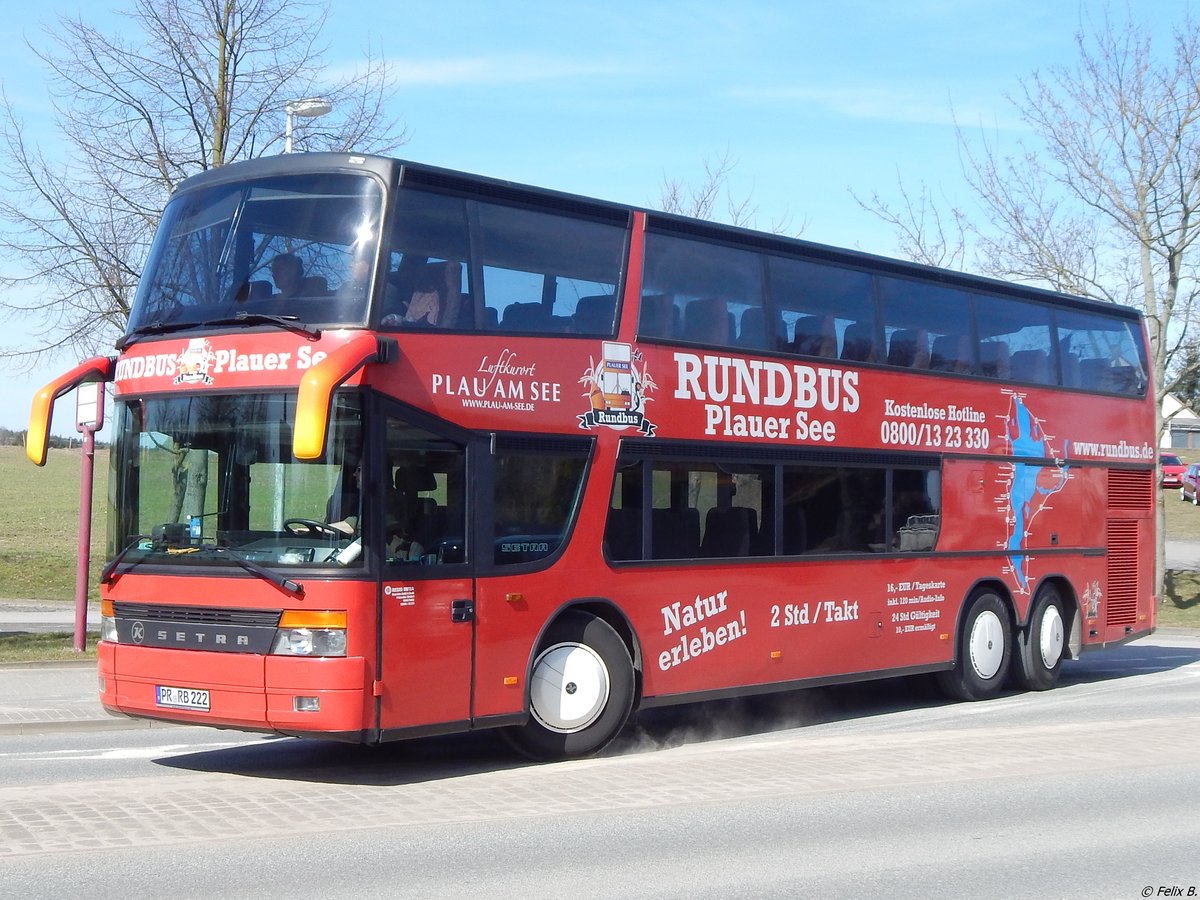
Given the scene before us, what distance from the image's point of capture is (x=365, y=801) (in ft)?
28.6

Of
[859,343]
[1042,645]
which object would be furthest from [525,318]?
[1042,645]

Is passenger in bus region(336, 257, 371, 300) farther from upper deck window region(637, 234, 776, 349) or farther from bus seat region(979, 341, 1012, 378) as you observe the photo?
bus seat region(979, 341, 1012, 378)

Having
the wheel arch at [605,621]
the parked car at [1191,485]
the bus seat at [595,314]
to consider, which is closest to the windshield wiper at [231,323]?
the bus seat at [595,314]

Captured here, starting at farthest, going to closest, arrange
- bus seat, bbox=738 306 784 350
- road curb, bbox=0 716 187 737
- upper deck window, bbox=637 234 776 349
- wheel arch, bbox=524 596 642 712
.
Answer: bus seat, bbox=738 306 784 350, road curb, bbox=0 716 187 737, upper deck window, bbox=637 234 776 349, wheel arch, bbox=524 596 642 712

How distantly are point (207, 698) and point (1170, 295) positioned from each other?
20.1 meters

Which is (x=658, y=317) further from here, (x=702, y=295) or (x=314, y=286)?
(x=314, y=286)

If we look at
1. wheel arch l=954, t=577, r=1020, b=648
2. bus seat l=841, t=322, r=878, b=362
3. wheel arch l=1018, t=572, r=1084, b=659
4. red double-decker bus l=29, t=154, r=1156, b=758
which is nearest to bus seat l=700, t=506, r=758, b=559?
red double-decker bus l=29, t=154, r=1156, b=758

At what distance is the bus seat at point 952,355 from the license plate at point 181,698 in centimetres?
816

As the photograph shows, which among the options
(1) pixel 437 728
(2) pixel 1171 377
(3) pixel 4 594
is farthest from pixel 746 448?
(3) pixel 4 594

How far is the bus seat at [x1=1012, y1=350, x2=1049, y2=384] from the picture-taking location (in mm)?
15469

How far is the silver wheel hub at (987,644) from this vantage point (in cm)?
1484

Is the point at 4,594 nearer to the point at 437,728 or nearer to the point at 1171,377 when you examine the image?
the point at 437,728

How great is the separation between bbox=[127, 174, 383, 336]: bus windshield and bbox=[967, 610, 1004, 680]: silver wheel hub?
8.29 m

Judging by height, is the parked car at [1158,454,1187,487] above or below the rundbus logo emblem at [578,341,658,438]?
above
